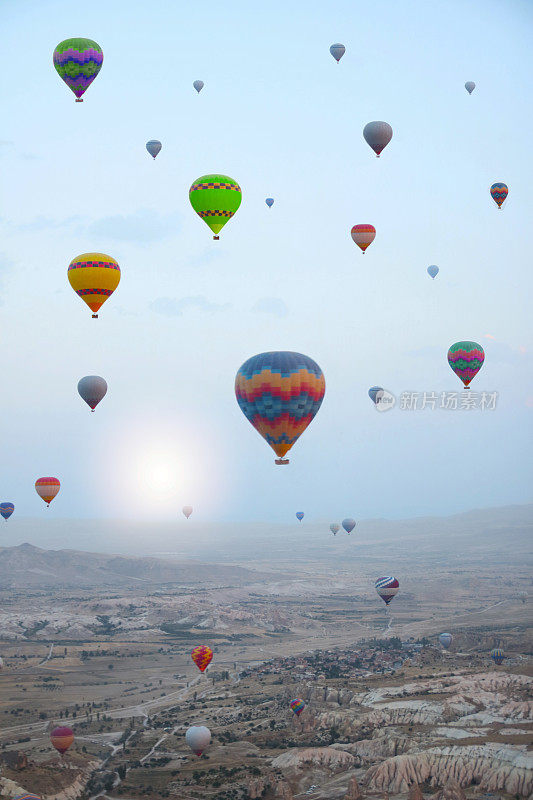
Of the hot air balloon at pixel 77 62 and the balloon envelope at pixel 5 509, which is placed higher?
the hot air balloon at pixel 77 62

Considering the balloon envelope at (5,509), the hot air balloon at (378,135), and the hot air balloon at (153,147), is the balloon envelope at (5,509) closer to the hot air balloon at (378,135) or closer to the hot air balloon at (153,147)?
the hot air balloon at (153,147)

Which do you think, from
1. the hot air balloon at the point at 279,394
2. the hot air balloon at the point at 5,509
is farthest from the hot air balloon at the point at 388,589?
the hot air balloon at the point at 5,509

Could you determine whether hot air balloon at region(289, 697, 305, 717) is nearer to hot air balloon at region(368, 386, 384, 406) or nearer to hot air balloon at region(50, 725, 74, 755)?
hot air balloon at region(50, 725, 74, 755)

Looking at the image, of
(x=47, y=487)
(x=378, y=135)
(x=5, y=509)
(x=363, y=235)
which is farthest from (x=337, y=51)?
(x=5, y=509)

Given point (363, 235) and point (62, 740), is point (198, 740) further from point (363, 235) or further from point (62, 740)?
point (363, 235)

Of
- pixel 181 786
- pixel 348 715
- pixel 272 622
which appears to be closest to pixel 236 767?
pixel 181 786

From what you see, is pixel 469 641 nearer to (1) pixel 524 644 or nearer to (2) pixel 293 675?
(1) pixel 524 644
